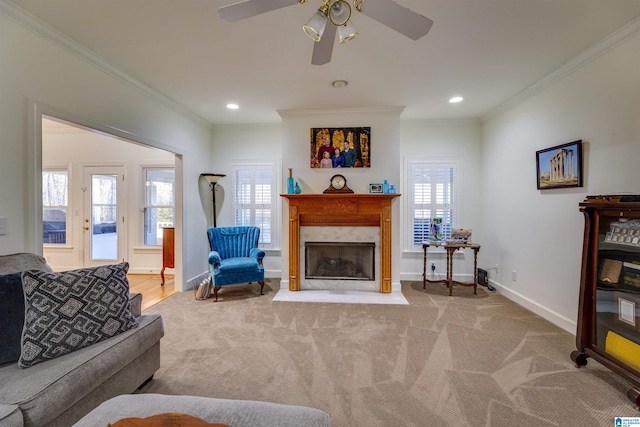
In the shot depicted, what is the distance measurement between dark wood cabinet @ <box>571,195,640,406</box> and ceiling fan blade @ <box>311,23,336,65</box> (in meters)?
2.23

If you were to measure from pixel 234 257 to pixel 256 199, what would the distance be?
3.75 feet

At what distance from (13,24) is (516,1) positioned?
3.59 metres

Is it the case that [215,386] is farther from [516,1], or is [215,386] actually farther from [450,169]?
[450,169]

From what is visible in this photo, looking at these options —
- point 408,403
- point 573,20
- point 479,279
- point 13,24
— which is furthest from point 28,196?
point 479,279

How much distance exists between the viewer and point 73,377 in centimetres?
130

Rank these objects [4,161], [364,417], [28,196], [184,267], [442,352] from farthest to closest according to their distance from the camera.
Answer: [184,267]
[442,352]
[28,196]
[4,161]
[364,417]

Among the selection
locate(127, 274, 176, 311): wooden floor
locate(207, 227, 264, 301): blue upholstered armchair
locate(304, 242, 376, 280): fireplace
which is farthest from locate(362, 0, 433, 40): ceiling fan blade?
locate(127, 274, 176, 311): wooden floor

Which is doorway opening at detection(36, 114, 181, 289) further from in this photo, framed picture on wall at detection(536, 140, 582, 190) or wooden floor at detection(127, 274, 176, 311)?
framed picture on wall at detection(536, 140, 582, 190)

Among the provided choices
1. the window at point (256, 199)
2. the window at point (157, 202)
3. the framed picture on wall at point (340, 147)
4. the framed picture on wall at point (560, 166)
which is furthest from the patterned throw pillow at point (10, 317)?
the framed picture on wall at point (560, 166)

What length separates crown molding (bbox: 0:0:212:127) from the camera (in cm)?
190

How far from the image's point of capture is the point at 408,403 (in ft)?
5.70

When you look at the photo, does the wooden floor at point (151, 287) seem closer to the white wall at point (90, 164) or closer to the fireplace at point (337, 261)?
the white wall at point (90, 164)

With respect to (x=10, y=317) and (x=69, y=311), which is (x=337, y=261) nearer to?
(x=69, y=311)

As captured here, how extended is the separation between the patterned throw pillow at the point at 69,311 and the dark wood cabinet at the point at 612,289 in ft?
10.9
